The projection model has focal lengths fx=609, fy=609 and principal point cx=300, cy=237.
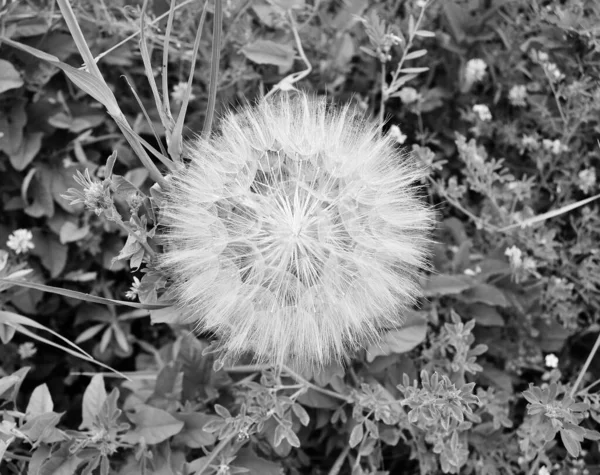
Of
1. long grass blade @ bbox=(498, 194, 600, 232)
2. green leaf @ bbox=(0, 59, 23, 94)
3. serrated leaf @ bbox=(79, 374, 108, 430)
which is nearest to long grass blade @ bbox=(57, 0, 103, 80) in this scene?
green leaf @ bbox=(0, 59, 23, 94)

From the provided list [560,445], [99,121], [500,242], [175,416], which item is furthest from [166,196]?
[560,445]

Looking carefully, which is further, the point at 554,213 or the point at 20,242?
the point at 20,242

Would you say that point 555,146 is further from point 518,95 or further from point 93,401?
point 93,401

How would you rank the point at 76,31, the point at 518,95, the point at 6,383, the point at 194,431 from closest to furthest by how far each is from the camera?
the point at 76,31
the point at 6,383
the point at 194,431
the point at 518,95

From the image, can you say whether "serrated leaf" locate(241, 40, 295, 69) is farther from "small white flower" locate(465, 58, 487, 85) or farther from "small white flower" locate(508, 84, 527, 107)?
"small white flower" locate(508, 84, 527, 107)

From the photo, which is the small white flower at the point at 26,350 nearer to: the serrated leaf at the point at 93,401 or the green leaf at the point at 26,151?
the serrated leaf at the point at 93,401

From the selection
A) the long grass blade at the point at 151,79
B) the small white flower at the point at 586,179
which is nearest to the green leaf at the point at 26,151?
the long grass blade at the point at 151,79

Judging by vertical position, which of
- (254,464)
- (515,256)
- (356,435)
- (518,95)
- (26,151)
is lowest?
(254,464)

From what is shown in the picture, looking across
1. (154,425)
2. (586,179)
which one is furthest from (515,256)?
(154,425)

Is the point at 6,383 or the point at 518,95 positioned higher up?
the point at 518,95
